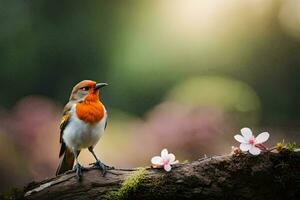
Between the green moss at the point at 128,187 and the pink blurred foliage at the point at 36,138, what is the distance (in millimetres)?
2066

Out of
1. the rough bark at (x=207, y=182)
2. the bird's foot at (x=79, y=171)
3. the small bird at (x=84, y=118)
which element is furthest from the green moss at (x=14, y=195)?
the small bird at (x=84, y=118)

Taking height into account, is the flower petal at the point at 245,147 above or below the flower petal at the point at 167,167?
above

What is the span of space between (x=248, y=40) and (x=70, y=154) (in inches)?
123

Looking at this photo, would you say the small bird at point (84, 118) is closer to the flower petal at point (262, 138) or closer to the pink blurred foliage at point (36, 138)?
the flower petal at point (262, 138)

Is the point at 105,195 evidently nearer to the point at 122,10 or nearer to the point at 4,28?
the point at 122,10

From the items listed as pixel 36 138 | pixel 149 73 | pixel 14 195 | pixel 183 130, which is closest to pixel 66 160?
pixel 14 195

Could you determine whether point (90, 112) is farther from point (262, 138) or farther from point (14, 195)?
point (262, 138)

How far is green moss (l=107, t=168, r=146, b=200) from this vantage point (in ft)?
7.95

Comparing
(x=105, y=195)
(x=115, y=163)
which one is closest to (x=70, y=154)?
(x=105, y=195)

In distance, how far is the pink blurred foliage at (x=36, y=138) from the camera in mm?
4527

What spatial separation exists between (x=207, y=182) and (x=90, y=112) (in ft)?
2.06

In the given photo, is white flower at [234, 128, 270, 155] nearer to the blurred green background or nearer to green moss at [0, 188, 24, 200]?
green moss at [0, 188, 24, 200]

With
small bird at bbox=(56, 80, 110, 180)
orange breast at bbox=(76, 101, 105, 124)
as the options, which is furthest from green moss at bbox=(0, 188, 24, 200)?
orange breast at bbox=(76, 101, 105, 124)

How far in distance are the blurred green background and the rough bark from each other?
168 cm
